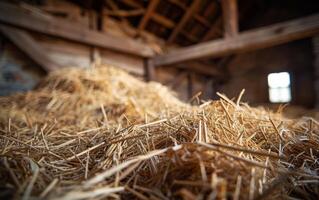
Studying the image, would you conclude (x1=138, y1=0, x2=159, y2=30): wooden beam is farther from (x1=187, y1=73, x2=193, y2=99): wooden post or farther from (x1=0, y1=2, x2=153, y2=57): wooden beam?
(x1=187, y1=73, x2=193, y2=99): wooden post

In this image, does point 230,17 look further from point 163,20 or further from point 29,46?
point 29,46

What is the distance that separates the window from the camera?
590 centimetres

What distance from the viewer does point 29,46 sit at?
9.25 feet

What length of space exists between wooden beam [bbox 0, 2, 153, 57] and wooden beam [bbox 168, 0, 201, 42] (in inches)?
43.1

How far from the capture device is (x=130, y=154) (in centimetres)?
81

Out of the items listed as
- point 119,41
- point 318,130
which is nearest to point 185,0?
point 119,41

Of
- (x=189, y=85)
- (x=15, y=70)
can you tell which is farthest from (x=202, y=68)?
(x=15, y=70)

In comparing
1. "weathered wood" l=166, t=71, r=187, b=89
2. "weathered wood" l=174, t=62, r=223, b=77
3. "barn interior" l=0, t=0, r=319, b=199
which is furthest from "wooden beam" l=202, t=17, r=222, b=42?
"weathered wood" l=166, t=71, r=187, b=89

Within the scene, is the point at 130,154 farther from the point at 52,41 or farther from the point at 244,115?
the point at 52,41

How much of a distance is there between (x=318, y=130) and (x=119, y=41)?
120 inches

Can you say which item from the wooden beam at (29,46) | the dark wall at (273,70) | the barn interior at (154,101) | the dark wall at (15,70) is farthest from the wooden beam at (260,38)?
the dark wall at (273,70)

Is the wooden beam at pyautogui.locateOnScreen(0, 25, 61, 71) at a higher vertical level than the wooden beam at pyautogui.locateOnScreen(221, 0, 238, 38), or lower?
lower

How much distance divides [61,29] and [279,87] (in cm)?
502

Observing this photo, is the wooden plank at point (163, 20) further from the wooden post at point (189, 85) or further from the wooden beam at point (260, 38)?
the wooden post at point (189, 85)
